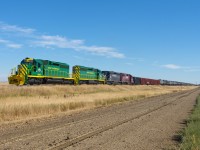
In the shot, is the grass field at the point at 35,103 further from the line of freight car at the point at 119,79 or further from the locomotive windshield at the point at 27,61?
the line of freight car at the point at 119,79

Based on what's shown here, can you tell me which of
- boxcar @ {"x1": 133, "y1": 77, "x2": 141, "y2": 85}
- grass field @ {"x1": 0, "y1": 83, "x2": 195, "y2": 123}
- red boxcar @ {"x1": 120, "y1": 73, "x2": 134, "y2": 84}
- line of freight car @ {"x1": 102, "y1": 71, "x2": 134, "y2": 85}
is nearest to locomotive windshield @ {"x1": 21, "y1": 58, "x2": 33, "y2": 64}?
grass field @ {"x1": 0, "y1": 83, "x2": 195, "y2": 123}

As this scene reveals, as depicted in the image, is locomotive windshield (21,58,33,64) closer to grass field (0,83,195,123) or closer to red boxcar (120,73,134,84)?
grass field (0,83,195,123)

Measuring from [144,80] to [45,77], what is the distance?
73306mm

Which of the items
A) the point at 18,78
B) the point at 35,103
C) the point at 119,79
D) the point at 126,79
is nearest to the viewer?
the point at 35,103

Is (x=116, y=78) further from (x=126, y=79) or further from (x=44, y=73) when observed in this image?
(x=44, y=73)

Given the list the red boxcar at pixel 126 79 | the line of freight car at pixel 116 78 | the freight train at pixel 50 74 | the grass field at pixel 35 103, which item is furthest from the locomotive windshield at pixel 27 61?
the red boxcar at pixel 126 79

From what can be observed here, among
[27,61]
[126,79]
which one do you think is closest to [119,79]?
[126,79]

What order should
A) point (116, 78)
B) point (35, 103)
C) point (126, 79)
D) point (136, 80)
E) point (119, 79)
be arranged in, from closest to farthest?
point (35, 103) < point (116, 78) < point (119, 79) < point (126, 79) < point (136, 80)

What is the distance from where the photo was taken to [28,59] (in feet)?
138

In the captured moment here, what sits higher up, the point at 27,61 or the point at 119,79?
the point at 27,61

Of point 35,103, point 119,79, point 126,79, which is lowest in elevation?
point 35,103

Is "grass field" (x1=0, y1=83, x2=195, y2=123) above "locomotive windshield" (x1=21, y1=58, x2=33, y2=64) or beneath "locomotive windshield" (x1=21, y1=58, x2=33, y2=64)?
beneath

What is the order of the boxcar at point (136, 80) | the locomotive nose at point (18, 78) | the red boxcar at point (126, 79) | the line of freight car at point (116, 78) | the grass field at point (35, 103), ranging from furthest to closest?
the boxcar at point (136, 80) < the red boxcar at point (126, 79) < the line of freight car at point (116, 78) < the locomotive nose at point (18, 78) < the grass field at point (35, 103)

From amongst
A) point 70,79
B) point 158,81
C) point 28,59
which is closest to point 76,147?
point 28,59
